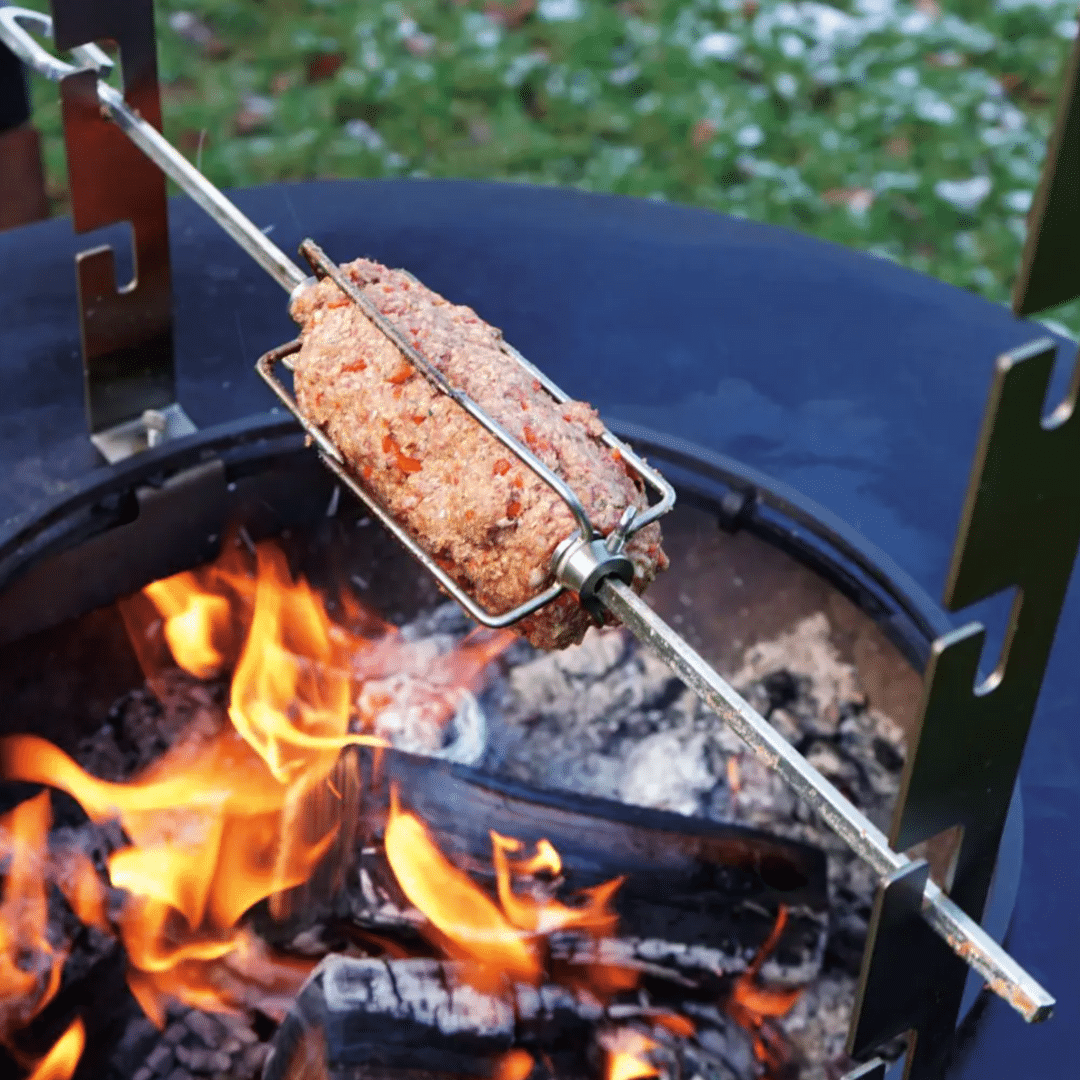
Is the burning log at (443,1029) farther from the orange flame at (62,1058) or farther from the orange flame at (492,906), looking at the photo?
the orange flame at (62,1058)

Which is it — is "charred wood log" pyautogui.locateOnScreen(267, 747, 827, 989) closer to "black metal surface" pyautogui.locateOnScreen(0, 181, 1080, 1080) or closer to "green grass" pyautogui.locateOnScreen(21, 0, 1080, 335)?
"black metal surface" pyautogui.locateOnScreen(0, 181, 1080, 1080)

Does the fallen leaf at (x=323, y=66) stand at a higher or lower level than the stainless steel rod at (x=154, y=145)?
lower

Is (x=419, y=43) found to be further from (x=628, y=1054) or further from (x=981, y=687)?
(x=981, y=687)

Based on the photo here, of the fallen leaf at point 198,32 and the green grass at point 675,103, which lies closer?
the green grass at point 675,103

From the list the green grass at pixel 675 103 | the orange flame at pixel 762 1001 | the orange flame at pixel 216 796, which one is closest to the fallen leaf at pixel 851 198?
the green grass at pixel 675 103

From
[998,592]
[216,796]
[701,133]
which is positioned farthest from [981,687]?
[701,133]

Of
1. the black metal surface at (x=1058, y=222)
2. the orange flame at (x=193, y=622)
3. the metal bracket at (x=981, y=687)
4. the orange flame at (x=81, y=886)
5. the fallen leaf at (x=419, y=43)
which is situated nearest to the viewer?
the black metal surface at (x=1058, y=222)

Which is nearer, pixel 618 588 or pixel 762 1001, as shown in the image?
pixel 618 588

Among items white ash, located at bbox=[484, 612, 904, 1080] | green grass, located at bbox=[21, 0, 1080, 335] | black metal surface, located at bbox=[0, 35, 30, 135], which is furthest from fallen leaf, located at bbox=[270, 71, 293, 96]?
white ash, located at bbox=[484, 612, 904, 1080]
